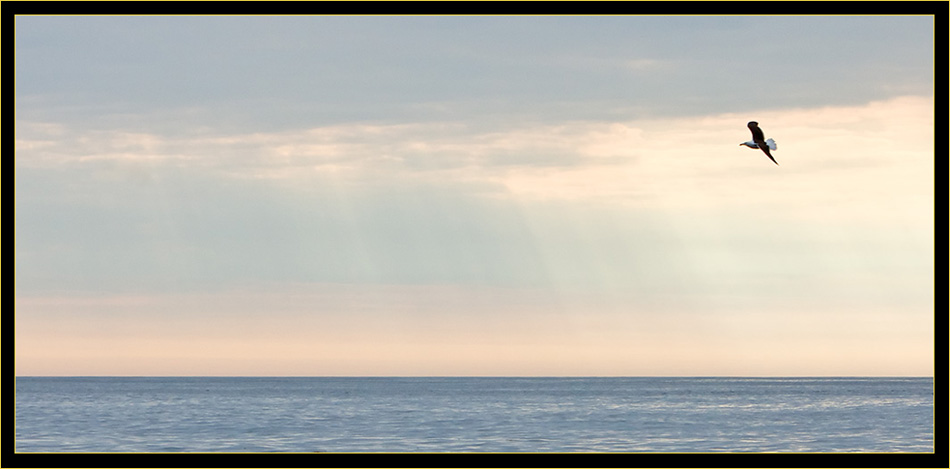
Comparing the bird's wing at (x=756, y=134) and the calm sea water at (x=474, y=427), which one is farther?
the calm sea water at (x=474, y=427)

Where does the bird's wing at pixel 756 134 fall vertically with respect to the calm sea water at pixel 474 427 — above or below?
above

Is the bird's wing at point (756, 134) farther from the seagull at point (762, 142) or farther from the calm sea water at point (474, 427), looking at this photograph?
the calm sea water at point (474, 427)

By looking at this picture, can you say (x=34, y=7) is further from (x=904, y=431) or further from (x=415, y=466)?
(x=904, y=431)

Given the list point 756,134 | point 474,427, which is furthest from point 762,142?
point 474,427

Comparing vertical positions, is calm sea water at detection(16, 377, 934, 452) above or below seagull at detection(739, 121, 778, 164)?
below

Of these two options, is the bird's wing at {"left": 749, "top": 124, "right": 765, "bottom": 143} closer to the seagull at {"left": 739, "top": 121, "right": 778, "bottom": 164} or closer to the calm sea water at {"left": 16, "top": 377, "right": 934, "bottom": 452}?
the seagull at {"left": 739, "top": 121, "right": 778, "bottom": 164}

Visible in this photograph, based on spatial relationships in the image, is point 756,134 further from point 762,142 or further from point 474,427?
point 474,427

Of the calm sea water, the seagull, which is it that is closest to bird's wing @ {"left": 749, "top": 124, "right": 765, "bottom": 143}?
the seagull

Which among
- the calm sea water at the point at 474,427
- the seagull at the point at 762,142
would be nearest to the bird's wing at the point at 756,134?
the seagull at the point at 762,142

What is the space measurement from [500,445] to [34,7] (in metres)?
49.0

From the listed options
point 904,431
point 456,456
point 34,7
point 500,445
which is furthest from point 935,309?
point 904,431

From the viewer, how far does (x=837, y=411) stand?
322 ft

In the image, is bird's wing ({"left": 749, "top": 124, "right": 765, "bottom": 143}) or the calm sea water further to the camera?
the calm sea water

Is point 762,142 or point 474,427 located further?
point 474,427
